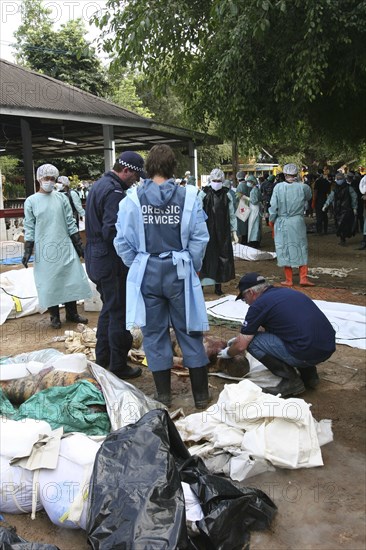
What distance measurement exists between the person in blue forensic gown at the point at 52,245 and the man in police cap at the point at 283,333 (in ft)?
8.29

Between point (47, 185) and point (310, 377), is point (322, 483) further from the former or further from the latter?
point (47, 185)

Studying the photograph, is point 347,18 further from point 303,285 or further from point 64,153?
point 64,153

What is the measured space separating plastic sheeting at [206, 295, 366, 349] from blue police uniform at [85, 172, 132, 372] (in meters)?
2.13

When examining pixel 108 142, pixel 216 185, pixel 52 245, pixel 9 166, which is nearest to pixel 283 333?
pixel 52 245

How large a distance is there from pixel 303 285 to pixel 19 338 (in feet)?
13.8

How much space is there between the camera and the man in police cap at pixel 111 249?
4.06m

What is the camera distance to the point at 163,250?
350 centimetres

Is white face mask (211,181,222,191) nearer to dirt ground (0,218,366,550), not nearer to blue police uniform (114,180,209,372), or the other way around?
dirt ground (0,218,366,550)

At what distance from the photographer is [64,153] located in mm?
18531

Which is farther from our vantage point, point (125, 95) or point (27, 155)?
point (125, 95)

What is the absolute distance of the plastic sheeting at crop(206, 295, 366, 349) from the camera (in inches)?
208

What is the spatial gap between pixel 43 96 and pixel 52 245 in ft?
24.4

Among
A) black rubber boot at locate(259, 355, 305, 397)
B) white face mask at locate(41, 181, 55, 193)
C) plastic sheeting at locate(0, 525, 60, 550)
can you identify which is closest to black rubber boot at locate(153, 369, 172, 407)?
black rubber boot at locate(259, 355, 305, 397)

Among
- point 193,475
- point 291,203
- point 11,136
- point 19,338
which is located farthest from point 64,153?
point 193,475
